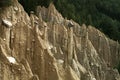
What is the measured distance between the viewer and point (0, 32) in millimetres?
28250

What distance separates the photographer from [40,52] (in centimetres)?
2977

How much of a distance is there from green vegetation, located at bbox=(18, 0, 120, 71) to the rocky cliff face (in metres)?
9.44

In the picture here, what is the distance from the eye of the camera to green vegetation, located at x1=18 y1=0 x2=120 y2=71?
61500 millimetres

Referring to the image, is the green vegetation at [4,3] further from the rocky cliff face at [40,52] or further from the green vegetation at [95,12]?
the green vegetation at [95,12]

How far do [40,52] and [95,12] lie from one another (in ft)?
171

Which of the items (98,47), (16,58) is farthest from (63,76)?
(98,47)

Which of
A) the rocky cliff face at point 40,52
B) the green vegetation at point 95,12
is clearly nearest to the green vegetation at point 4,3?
the rocky cliff face at point 40,52

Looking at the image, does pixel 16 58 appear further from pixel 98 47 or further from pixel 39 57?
pixel 98 47

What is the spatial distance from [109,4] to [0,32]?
196 feet

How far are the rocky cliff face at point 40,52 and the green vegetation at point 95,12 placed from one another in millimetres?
9441

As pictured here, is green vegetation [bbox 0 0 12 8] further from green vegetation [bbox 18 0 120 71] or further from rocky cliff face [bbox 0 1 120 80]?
green vegetation [bbox 18 0 120 71]

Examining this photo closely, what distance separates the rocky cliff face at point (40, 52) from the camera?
25750 mm

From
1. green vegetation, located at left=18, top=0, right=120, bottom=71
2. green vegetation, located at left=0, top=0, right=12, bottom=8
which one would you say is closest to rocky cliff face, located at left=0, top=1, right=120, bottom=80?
green vegetation, located at left=0, top=0, right=12, bottom=8

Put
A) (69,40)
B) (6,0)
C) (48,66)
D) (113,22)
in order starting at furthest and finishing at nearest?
(113,22) < (69,40) < (6,0) < (48,66)
